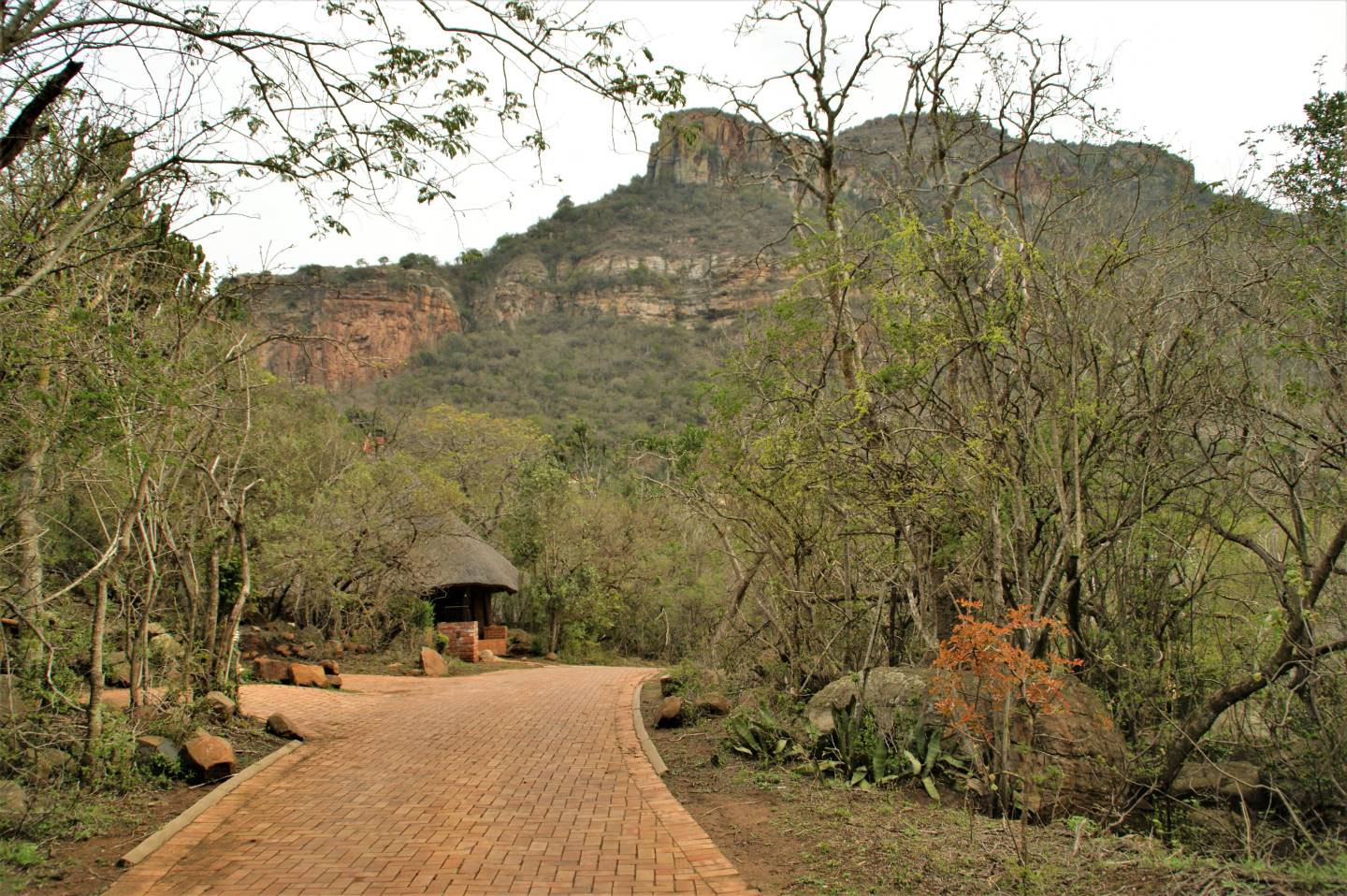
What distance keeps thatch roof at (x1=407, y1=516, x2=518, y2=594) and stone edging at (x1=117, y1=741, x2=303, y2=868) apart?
451 inches

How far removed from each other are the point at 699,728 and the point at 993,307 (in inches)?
210

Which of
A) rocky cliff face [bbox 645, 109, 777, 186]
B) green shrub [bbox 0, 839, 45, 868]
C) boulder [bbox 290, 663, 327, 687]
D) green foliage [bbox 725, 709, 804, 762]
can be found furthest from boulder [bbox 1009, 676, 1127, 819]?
boulder [bbox 290, 663, 327, 687]

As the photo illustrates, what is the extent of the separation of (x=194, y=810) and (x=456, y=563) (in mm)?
16699

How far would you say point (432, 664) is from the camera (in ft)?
57.1

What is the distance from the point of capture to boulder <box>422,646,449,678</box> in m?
17.2

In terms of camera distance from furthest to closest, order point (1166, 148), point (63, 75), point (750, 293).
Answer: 1. point (750, 293)
2. point (1166, 148)
3. point (63, 75)

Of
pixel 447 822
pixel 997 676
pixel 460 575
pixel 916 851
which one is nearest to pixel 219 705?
pixel 447 822

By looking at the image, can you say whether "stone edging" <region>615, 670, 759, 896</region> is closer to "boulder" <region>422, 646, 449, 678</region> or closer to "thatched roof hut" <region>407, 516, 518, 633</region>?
"boulder" <region>422, 646, 449, 678</region>

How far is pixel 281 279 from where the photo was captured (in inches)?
319

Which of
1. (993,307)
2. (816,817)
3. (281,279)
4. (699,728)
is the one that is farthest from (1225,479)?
(281,279)

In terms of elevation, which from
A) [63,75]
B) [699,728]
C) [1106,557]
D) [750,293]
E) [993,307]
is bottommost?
[699,728]

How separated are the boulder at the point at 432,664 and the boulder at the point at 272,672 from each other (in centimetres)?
353

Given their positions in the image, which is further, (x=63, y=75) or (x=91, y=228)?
(x=91, y=228)

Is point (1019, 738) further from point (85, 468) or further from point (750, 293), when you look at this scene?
point (750, 293)
